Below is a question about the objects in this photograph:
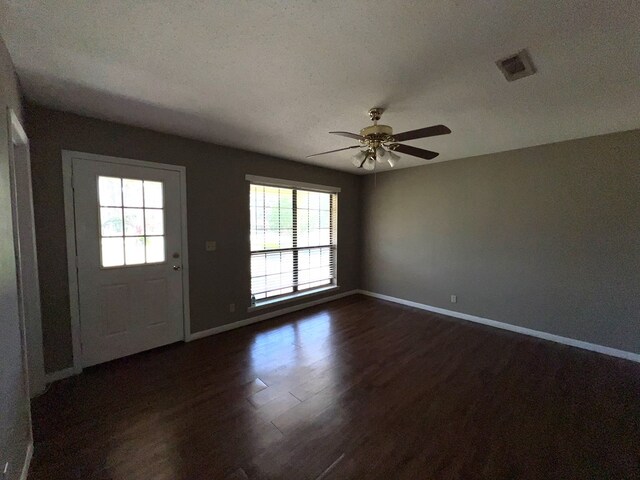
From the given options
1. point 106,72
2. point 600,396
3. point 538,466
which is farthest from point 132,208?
point 600,396

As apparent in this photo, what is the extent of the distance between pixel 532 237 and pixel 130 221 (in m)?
4.81

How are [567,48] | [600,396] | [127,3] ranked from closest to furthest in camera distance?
[127,3] < [567,48] < [600,396]

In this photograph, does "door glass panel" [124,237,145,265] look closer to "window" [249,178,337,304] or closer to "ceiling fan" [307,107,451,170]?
"window" [249,178,337,304]

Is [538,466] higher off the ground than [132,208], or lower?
lower

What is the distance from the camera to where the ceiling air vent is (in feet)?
5.11

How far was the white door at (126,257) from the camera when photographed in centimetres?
251

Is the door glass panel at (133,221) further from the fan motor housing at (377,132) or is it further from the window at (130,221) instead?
the fan motor housing at (377,132)

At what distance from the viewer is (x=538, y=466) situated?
1552 millimetres

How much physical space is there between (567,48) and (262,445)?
303cm

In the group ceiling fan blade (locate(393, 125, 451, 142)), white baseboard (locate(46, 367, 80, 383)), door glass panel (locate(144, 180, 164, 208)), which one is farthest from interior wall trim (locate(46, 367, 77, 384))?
ceiling fan blade (locate(393, 125, 451, 142))

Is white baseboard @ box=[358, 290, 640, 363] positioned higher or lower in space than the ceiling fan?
lower

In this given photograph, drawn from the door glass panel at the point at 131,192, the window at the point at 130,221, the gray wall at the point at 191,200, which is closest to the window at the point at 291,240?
the gray wall at the point at 191,200

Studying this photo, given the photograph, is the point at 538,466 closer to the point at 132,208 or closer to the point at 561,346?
the point at 561,346

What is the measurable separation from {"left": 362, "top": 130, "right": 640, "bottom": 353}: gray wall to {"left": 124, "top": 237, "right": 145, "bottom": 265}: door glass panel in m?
3.87
